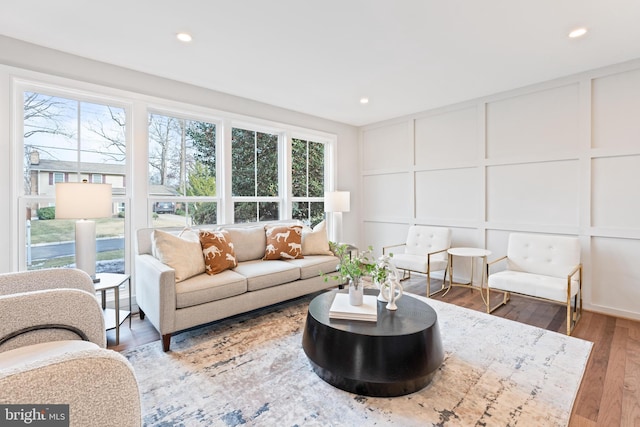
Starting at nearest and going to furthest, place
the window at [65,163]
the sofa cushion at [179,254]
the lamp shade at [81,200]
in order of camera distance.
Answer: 1. the lamp shade at [81,200]
2. the sofa cushion at [179,254]
3. the window at [65,163]

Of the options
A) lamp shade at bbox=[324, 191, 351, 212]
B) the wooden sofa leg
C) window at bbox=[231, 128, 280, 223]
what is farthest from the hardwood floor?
window at bbox=[231, 128, 280, 223]

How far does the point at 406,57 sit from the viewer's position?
2.92 m

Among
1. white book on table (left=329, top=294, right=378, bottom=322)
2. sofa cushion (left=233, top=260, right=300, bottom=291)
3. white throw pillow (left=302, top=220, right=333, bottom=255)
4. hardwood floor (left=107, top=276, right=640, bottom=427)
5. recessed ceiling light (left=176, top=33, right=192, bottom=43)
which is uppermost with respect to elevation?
recessed ceiling light (left=176, top=33, right=192, bottom=43)

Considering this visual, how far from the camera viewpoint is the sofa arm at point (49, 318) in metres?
1.43

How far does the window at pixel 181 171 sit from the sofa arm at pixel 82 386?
9.12 ft

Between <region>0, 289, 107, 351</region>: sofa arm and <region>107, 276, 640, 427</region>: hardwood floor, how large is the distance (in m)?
1.07

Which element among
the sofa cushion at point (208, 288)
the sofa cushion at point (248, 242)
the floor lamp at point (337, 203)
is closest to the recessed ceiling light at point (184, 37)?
the sofa cushion at point (248, 242)

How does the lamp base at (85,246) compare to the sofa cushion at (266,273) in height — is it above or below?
above

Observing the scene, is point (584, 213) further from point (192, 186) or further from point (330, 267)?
point (192, 186)

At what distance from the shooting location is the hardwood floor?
1758 mm

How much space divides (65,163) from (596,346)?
16.6 feet

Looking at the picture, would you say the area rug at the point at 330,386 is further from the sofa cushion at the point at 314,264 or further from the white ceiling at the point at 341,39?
the white ceiling at the point at 341,39

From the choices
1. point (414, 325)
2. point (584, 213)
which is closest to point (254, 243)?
point (414, 325)

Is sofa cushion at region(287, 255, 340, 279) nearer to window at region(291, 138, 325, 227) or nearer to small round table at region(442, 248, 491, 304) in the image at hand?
window at region(291, 138, 325, 227)
